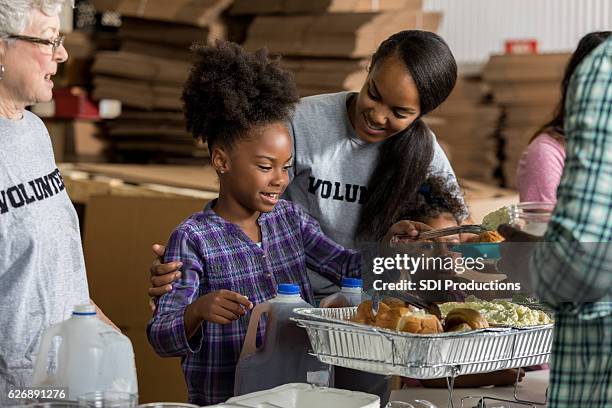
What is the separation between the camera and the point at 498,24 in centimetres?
664

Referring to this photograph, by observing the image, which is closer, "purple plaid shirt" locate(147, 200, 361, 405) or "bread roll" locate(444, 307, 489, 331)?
"bread roll" locate(444, 307, 489, 331)

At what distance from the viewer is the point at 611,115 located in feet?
4.63

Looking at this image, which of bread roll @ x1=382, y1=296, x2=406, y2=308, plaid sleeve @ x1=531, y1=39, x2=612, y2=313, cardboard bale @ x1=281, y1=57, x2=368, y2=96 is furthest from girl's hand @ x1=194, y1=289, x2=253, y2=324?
cardboard bale @ x1=281, y1=57, x2=368, y2=96

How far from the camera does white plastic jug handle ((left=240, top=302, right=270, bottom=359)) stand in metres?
2.23

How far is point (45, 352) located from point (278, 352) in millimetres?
544

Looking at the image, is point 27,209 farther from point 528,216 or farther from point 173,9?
point 173,9

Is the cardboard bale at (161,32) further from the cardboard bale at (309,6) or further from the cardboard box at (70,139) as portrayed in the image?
the cardboard box at (70,139)

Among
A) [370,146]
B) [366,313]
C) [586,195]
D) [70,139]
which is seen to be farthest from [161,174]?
[586,195]

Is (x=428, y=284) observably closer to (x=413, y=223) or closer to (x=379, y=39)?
(x=413, y=223)

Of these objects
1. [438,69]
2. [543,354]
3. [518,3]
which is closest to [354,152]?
[438,69]

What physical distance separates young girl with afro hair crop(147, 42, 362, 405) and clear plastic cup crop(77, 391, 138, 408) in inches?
25.2

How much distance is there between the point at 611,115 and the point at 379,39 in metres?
3.48

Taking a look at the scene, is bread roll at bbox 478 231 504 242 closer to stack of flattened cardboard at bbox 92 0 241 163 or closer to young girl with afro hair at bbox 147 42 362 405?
young girl with afro hair at bbox 147 42 362 405

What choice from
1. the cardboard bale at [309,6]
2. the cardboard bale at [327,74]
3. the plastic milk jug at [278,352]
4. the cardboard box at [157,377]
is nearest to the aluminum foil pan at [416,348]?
the plastic milk jug at [278,352]
